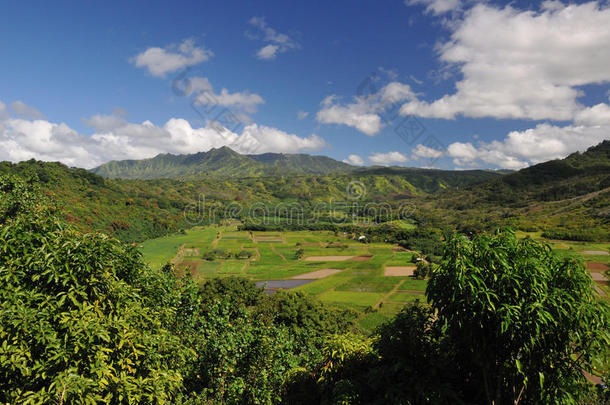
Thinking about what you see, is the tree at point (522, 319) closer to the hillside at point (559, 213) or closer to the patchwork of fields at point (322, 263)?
the patchwork of fields at point (322, 263)

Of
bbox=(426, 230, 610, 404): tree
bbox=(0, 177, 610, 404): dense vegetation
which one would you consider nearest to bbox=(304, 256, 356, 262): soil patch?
bbox=(0, 177, 610, 404): dense vegetation

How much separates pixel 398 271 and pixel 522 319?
294 feet

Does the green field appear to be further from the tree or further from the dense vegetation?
the tree

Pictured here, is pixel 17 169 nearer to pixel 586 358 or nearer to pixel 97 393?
pixel 97 393

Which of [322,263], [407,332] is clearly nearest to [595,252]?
[322,263]

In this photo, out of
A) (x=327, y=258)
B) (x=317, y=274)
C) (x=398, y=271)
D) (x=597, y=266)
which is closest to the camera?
(x=597, y=266)

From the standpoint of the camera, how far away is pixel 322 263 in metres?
108

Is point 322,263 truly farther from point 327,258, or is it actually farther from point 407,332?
point 407,332

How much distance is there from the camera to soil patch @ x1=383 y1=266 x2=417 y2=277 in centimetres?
8750

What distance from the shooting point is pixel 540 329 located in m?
6.33

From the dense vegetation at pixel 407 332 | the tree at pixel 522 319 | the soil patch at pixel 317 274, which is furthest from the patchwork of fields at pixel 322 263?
the tree at pixel 522 319

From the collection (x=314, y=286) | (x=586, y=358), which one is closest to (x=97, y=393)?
(x=586, y=358)

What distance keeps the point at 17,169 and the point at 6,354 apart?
154355 mm

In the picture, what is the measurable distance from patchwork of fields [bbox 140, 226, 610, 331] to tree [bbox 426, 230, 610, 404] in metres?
51.2
